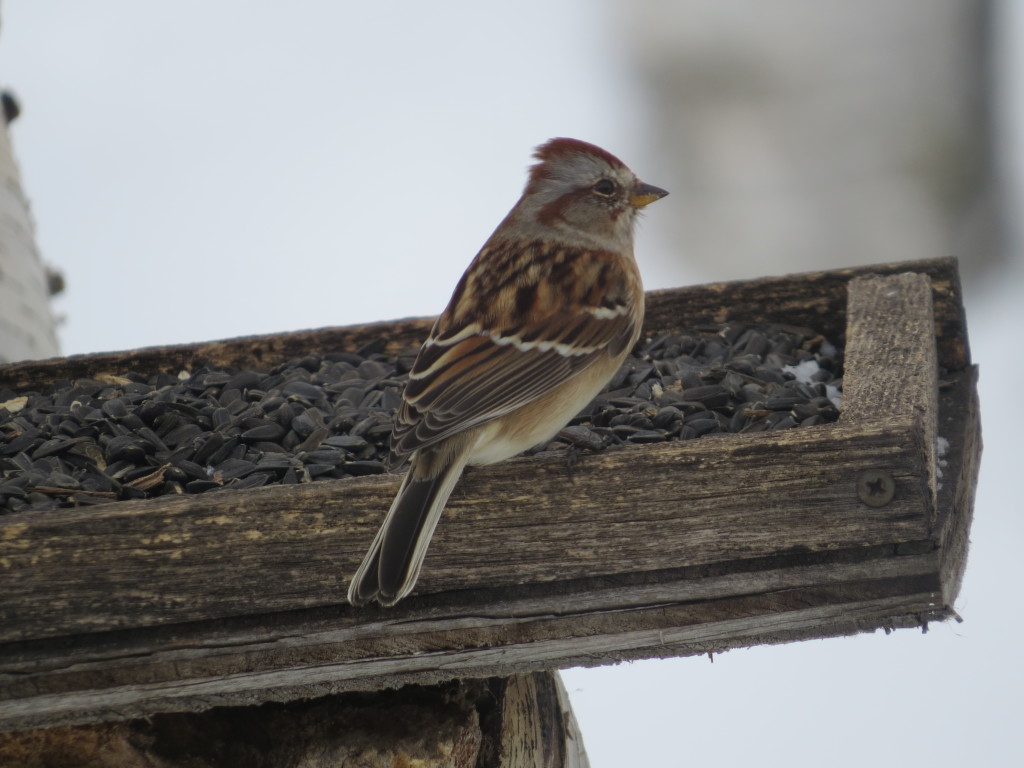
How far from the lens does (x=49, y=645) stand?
2607mm

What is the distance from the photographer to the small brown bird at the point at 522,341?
8.24 feet

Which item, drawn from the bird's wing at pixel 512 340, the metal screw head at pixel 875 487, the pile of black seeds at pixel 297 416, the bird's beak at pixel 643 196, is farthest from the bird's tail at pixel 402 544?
the bird's beak at pixel 643 196

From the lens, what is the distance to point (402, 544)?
2.41 meters

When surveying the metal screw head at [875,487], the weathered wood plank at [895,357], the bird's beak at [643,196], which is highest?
the bird's beak at [643,196]

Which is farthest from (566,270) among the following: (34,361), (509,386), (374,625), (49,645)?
(34,361)

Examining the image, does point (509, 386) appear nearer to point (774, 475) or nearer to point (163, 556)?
point (774, 475)

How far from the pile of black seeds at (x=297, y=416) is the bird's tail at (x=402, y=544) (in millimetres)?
428

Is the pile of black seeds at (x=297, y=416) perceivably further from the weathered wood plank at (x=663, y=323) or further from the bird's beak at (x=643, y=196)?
the bird's beak at (x=643, y=196)

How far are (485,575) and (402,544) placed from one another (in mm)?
244

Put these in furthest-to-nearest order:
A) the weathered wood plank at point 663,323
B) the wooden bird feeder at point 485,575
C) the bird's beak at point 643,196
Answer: the weathered wood plank at point 663,323, the bird's beak at point 643,196, the wooden bird feeder at point 485,575

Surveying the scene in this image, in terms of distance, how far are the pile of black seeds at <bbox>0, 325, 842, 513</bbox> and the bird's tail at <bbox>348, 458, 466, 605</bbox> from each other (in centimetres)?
43

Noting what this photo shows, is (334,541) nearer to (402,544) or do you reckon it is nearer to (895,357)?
(402,544)

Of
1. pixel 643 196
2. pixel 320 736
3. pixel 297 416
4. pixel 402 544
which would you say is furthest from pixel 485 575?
pixel 643 196

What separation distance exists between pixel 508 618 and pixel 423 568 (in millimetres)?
210
